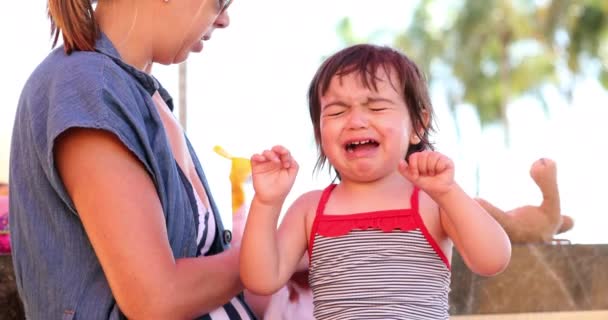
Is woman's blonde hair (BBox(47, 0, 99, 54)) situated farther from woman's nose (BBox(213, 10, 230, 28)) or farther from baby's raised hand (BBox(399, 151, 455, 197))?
baby's raised hand (BBox(399, 151, 455, 197))

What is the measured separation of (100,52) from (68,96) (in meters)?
0.18

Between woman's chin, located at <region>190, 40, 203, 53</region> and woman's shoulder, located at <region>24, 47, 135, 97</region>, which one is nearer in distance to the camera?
woman's shoulder, located at <region>24, 47, 135, 97</region>

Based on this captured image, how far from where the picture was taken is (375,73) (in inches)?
88.3

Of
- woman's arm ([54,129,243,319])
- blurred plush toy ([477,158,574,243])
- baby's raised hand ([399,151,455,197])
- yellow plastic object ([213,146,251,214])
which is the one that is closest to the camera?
woman's arm ([54,129,243,319])

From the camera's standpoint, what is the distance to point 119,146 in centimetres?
187

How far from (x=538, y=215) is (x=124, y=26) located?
1525 mm

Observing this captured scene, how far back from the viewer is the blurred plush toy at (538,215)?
9.84ft

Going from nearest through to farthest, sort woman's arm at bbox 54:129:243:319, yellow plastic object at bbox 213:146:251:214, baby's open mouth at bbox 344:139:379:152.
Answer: woman's arm at bbox 54:129:243:319 → baby's open mouth at bbox 344:139:379:152 → yellow plastic object at bbox 213:146:251:214

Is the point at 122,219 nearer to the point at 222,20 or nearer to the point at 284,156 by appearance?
the point at 284,156

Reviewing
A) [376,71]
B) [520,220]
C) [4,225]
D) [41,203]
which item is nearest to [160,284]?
[41,203]

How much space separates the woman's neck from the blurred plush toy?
49.5 inches

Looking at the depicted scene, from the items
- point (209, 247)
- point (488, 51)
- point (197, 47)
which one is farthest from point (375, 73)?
point (488, 51)

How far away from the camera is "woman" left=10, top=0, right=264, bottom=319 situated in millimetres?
1850

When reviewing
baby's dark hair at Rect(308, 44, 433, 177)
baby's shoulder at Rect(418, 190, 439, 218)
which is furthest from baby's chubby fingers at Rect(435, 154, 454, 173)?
baby's dark hair at Rect(308, 44, 433, 177)
